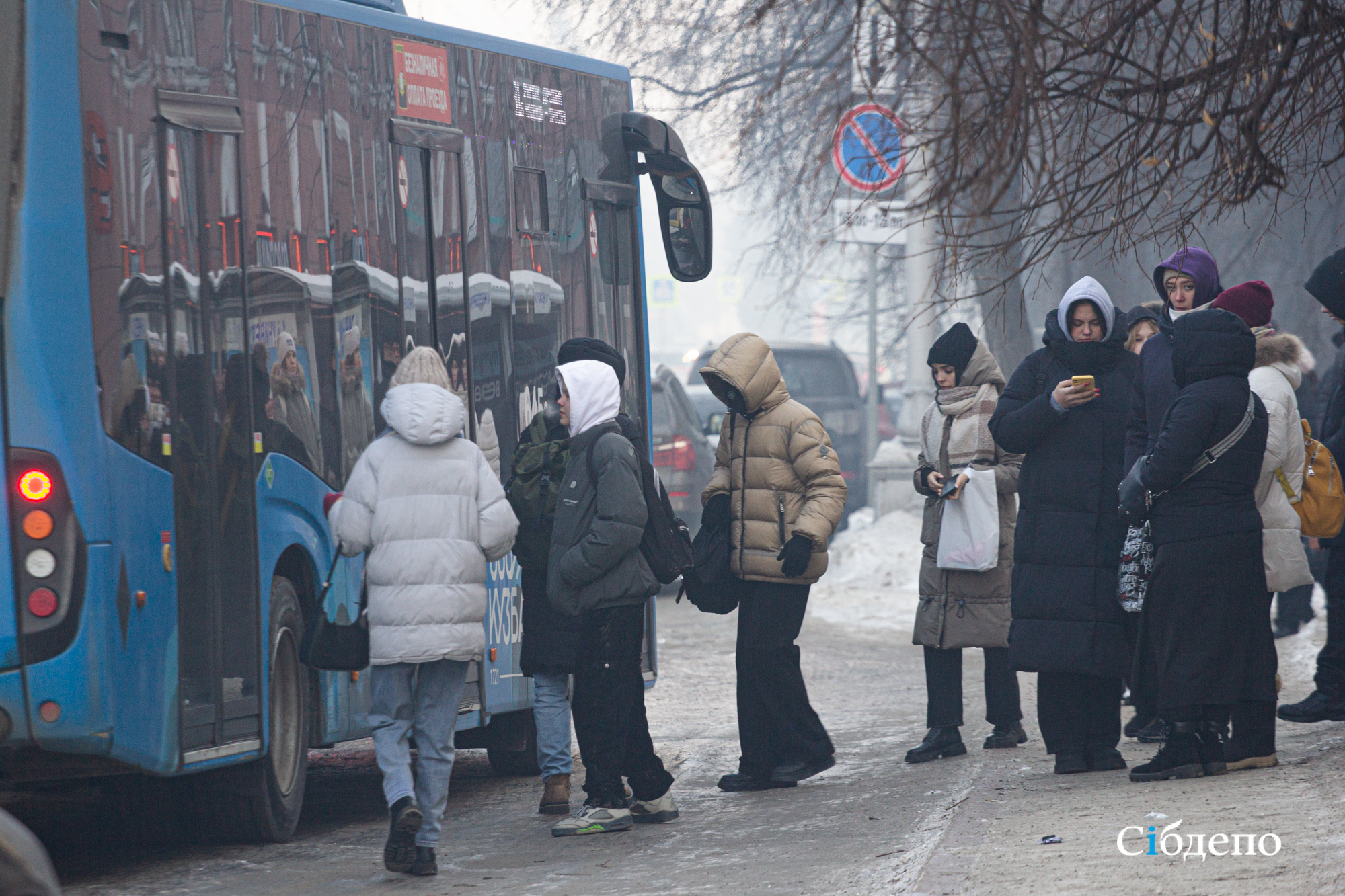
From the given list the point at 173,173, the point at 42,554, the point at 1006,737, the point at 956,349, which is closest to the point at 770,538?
the point at 956,349

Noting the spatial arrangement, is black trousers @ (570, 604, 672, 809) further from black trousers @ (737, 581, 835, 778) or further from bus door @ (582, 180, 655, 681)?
bus door @ (582, 180, 655, 681)

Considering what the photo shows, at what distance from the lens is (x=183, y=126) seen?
5.58 metres

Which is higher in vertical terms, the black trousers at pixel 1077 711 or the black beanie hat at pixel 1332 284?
the black beanie hat at pixel 1332 284

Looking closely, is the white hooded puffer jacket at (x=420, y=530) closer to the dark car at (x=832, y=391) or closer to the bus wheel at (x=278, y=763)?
the bus wheel at (x=278, y=763)

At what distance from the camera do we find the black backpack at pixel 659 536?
6355 millimetres

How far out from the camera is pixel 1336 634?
7684 mm

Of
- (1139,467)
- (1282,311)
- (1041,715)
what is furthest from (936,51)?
(1282,311)

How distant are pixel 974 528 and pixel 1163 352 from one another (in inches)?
53.0

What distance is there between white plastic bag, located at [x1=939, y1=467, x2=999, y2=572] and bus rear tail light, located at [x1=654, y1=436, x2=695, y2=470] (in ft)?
26.2

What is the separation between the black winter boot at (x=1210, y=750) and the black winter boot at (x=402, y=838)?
292 centimetres

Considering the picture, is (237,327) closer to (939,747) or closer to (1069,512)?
(1069,512)

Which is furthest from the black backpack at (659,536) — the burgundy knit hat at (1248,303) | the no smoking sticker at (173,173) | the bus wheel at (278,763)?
the burgundy knit hat at (1248,303)

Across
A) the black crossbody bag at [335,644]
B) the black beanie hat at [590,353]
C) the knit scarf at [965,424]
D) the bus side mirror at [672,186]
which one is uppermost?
the bus side mirror at [672,186]

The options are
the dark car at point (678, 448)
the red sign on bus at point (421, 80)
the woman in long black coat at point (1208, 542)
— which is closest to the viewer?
the woman in long black coat at point (1208, 542)
